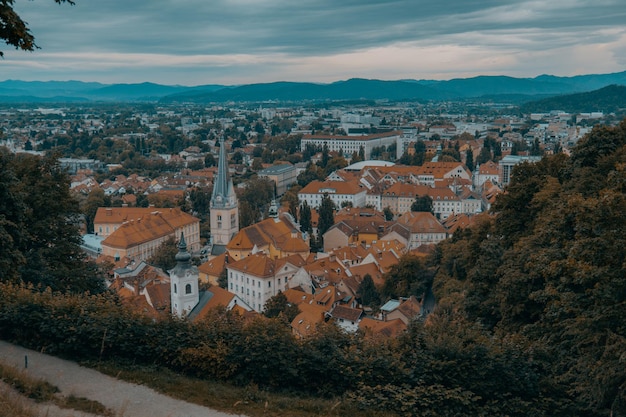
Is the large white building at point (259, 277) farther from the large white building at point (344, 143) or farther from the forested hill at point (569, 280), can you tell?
the large white building at point (344, 143)

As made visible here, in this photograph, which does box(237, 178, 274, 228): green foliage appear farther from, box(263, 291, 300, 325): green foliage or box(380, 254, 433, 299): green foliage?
box(263, 291, 300, 325): green foliage

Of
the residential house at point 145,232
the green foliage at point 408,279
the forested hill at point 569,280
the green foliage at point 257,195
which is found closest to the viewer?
the forested hill at point 569,280

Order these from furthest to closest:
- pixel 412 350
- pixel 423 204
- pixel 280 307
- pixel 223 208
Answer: pixel 423 204 → pixel 223 208 → pixel 280 307 → pixel 412 350

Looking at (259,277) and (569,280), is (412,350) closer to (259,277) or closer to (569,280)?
(569,280)

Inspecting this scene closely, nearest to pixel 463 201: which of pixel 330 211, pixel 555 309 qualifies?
pixel 330 211

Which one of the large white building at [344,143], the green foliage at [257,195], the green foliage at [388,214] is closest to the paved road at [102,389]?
the green foliage at [257,195]

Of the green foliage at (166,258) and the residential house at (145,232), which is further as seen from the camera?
the residential house at (145,232)

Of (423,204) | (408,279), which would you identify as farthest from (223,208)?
(423,204)
